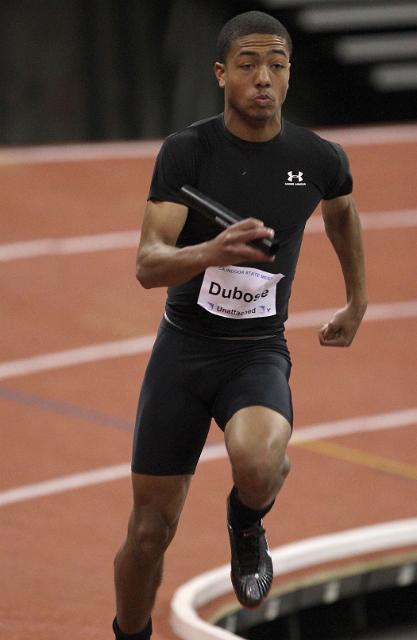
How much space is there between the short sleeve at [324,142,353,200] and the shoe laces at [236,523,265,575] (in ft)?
3.43

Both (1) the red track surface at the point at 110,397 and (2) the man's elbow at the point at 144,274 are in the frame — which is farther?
(1) the red track surface at the point at 110,397

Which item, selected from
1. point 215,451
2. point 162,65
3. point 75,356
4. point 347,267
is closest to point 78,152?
point 162,65

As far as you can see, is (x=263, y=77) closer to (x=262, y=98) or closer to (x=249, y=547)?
(x=262, y=98)

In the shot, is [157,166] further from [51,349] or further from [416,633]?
[51,349]

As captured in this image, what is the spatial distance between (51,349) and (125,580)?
12.6ft

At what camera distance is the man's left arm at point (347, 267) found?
15.3 ft

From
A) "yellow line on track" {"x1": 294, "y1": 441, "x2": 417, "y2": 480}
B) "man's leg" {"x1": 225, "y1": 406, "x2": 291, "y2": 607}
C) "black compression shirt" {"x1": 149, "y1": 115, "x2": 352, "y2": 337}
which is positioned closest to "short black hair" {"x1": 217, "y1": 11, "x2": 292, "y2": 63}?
"black compression shirt" {"x1": 149, "y1": 115, "x2": 352, "y2": 337}

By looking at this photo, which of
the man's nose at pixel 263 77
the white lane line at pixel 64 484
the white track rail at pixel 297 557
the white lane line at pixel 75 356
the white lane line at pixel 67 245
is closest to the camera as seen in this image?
the man's nose at pixel 263 77

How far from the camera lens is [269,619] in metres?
6.02

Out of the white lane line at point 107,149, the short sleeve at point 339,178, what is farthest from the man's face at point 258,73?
the white lane line at point 107,149

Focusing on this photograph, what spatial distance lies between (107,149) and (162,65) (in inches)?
36.1

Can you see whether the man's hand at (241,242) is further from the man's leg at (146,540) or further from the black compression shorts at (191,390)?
the man's leg at (146,540)

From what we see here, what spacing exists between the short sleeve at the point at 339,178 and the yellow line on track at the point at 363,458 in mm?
2758

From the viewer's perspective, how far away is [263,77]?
420 centimetres
